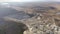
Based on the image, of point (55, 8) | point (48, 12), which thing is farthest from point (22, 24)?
point (55, 8)

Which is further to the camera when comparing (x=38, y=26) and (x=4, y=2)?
(x=4, y=2)

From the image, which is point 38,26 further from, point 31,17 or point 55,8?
point 55,8

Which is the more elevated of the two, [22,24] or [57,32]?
[22,24]

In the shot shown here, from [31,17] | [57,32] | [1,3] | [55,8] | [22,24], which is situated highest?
[1,3]

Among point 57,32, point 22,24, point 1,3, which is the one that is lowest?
point 57,32

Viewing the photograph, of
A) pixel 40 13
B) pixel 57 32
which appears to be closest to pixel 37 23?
pixel 40 13

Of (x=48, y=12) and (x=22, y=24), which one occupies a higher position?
(x=48, y=12)

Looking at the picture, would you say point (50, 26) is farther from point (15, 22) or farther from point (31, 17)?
point (15, 22)

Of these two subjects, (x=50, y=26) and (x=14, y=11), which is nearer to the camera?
(x=50, y=26)
